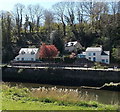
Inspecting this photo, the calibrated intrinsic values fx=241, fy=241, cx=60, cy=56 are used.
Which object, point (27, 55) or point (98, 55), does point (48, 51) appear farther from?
point (98, 55)

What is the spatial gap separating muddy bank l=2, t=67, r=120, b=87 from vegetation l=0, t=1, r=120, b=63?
50.9ft

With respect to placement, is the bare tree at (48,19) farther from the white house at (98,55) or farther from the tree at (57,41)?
the white house at (98,55)

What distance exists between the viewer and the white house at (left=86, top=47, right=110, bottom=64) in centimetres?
5019

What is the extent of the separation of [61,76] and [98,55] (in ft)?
59.3

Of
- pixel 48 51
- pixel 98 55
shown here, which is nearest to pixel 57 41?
pixel 48 51

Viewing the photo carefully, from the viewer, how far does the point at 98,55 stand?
50.8m

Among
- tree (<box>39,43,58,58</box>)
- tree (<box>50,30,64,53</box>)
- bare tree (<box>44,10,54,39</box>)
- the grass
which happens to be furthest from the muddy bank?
bare tree (<box>44,10,54,39</box>)

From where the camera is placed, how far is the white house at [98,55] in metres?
50.2

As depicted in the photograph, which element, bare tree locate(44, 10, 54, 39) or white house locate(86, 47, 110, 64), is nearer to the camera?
white house locate(86, 47, 110, 64)

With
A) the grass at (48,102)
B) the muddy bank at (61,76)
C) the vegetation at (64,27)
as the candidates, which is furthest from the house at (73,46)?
the grass at (48,102)

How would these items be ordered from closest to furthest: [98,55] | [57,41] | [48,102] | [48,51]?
1. [48,102]
2. [48,51]
3. [98,55]
4. [57,41]

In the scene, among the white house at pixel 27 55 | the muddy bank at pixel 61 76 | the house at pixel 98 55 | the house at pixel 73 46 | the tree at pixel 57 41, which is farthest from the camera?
the tree at pixel 57 41

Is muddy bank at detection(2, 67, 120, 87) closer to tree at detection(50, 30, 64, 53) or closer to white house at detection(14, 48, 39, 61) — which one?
white house at detection(14, 48, 39, 61)

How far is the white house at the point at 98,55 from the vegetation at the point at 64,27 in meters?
1.39
